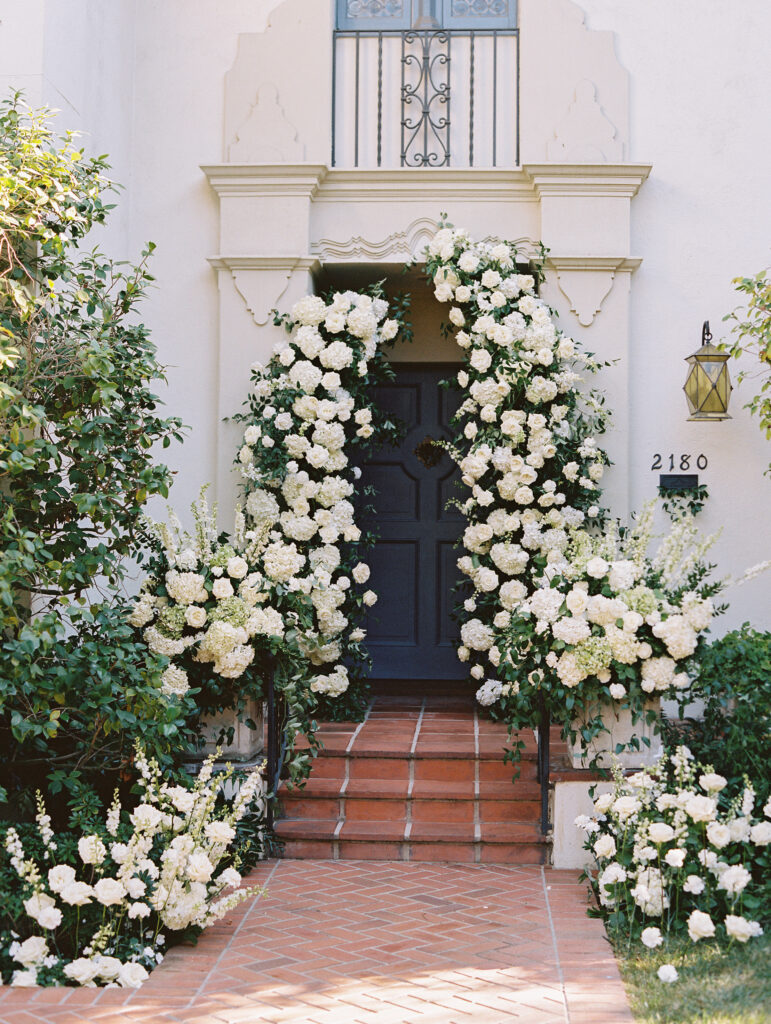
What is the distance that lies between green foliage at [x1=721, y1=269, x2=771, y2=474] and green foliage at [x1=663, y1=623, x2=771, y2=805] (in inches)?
70.1

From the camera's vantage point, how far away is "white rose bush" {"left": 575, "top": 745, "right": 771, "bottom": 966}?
4109mm

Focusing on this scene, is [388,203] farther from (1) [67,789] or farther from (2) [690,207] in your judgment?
(1) [67,789]

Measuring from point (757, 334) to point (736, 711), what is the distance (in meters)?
2.63

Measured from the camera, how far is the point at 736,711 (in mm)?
4816

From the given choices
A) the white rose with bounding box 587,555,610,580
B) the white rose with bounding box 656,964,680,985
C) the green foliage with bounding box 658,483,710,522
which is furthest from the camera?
the green foliage with bounding box 658,483,710,522

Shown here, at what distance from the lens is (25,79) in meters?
5.62

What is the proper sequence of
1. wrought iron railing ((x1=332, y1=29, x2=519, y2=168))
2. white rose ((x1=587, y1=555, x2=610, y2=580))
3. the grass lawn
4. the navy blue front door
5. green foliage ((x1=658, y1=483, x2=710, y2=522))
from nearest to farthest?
the grass lawn → white rose ((x1=587, y1=555, x2=610, y2=580)) → green foliage ((x1=658, y1=483, x2=710, y2=522)) → wrought iron railing ((x1=332, y1=29, x2=519, y2=168)) → the navy blue front door

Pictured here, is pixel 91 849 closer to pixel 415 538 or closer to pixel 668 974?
pixel 668 974

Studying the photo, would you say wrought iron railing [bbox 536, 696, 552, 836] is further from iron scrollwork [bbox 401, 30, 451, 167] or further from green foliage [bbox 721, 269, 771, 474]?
iron scrollwork [bbox 401, 30, 451, 167]

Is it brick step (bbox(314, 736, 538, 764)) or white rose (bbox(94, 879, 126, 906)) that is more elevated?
brick step (bbox(314, 736, 538, 764))

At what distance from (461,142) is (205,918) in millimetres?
5092

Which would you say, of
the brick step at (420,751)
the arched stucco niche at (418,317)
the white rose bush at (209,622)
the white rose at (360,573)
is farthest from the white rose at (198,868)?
the arched stucco niche at (418,317)

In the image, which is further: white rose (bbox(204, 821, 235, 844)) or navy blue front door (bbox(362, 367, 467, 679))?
navy blue front door (bbox(362, 367, 467, 679))

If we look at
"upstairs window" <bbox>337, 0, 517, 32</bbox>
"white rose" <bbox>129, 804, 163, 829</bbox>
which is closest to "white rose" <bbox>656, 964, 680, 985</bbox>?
"white rose" <bbox>129, 804, 163, 829</bbox>
